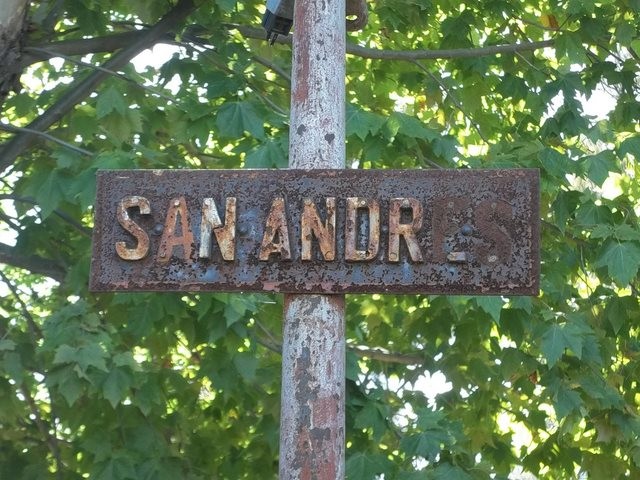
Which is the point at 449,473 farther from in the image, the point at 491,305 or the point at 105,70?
the point at 105,70

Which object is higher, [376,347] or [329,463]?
[376,347]

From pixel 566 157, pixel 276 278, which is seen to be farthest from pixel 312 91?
pixel 566 157

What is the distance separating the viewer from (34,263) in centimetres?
→ 630

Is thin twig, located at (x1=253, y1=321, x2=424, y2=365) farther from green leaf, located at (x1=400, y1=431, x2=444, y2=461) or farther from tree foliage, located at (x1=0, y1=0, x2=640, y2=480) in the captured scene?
green leaf, located at (x1=400, y1=431, x2=444, y2=461)

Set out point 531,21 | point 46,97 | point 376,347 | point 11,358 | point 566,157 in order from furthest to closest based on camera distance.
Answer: point 376,347 → point 531,21 → point 46,97 → point 566,157 → point 11,358

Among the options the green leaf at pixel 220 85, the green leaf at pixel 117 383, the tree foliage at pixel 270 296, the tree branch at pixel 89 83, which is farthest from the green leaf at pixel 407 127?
the green leaf at pixel 117 383

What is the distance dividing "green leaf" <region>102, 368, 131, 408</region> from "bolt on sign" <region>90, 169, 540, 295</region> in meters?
2.65

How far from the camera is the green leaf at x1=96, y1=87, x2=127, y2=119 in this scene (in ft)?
18.3

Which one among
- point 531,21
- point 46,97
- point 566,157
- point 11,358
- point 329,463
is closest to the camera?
point 329,463

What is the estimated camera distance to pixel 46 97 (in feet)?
21.2

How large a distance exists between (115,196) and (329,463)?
79cm

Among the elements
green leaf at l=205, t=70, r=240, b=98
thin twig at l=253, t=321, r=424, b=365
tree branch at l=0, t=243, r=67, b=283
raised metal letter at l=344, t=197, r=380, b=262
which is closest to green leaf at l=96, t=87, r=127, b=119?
green leaf at l=205, t=70, r=240, b=98

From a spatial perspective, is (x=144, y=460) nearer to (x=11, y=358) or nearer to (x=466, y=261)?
(x=11, y=358)

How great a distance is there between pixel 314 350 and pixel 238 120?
3.06 m
